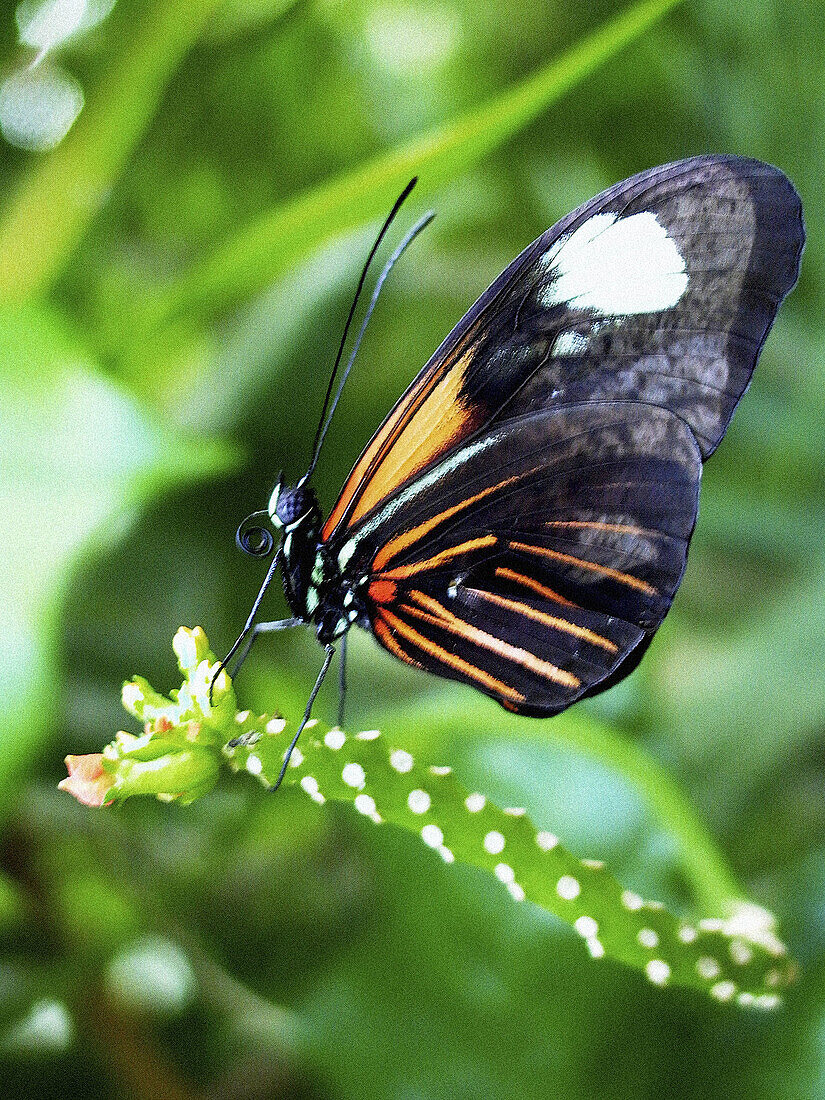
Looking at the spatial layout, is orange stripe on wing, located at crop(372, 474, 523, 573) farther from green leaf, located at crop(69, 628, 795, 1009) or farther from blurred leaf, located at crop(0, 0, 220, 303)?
blurred leaf, located at crop(0, 0, 220, 303)

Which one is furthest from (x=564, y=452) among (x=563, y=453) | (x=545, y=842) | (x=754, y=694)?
(x=754, y=694)

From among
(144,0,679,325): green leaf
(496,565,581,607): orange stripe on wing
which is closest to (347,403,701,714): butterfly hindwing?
(496,565,581,607): orange stripe on wing

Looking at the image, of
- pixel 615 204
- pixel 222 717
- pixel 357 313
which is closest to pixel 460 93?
pixel 357 313

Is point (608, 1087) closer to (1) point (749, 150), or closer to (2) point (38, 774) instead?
(2) point (38, 774)

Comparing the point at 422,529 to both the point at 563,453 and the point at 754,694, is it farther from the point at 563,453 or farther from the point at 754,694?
the point at 754,694

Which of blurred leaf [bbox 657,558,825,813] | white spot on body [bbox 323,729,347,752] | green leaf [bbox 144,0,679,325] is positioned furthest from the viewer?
blurred leaf [bbox 657,558,825,813]

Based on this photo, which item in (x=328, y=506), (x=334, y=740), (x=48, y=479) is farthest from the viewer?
(x=328, y=506)
